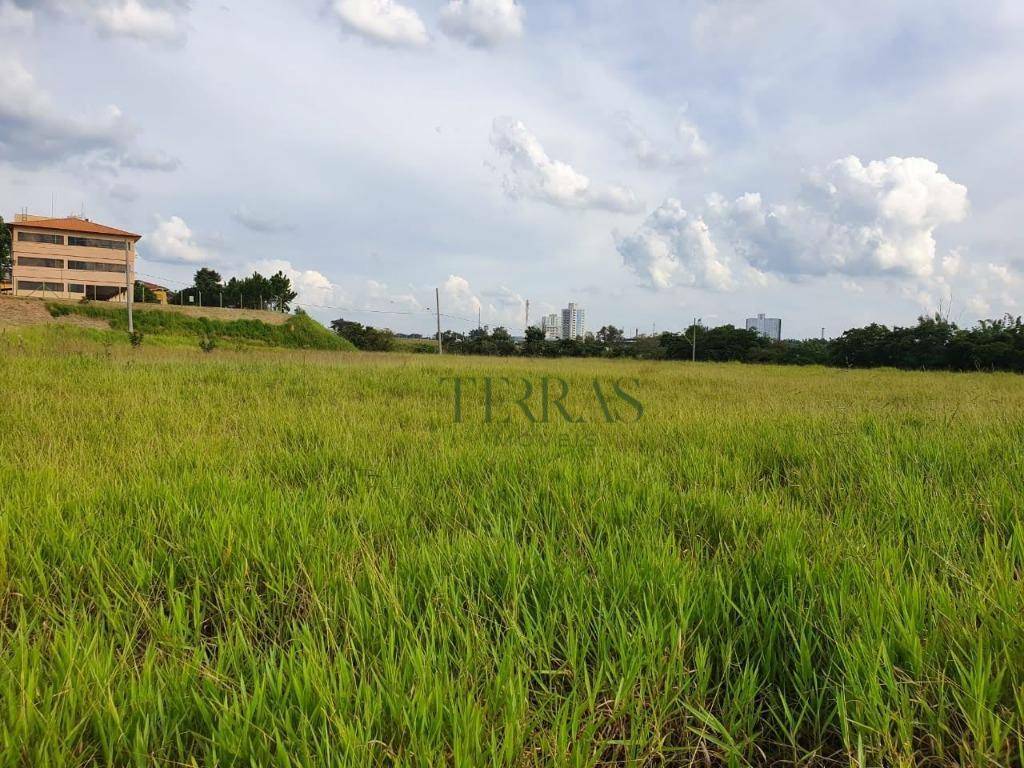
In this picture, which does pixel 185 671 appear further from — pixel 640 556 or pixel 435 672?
pixel 640 556

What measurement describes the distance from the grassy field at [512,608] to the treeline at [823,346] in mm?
31527

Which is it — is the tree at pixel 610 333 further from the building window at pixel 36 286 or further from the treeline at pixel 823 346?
the building window at pixel 36 286

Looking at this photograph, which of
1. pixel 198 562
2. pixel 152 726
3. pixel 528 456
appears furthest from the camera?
pixel 528 456

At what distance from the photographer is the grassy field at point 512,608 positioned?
43.8 inches

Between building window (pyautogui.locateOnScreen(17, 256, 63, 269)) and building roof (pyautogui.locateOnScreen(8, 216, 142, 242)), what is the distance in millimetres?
3221

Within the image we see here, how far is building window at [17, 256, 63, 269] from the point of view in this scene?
50.0 meters

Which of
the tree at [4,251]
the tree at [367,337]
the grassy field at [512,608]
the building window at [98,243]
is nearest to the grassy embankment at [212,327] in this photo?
the tree at [367,337]

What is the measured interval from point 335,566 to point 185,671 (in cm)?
66

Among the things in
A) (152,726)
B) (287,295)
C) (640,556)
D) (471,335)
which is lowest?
(152,726)

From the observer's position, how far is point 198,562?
1960 millimetres

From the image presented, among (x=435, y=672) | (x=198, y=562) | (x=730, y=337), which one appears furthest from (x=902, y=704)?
(x=730, y=337)

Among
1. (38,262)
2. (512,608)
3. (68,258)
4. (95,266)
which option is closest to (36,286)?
(38,262)

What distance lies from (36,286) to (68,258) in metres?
4.04

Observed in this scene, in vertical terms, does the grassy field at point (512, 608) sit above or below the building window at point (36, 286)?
below
